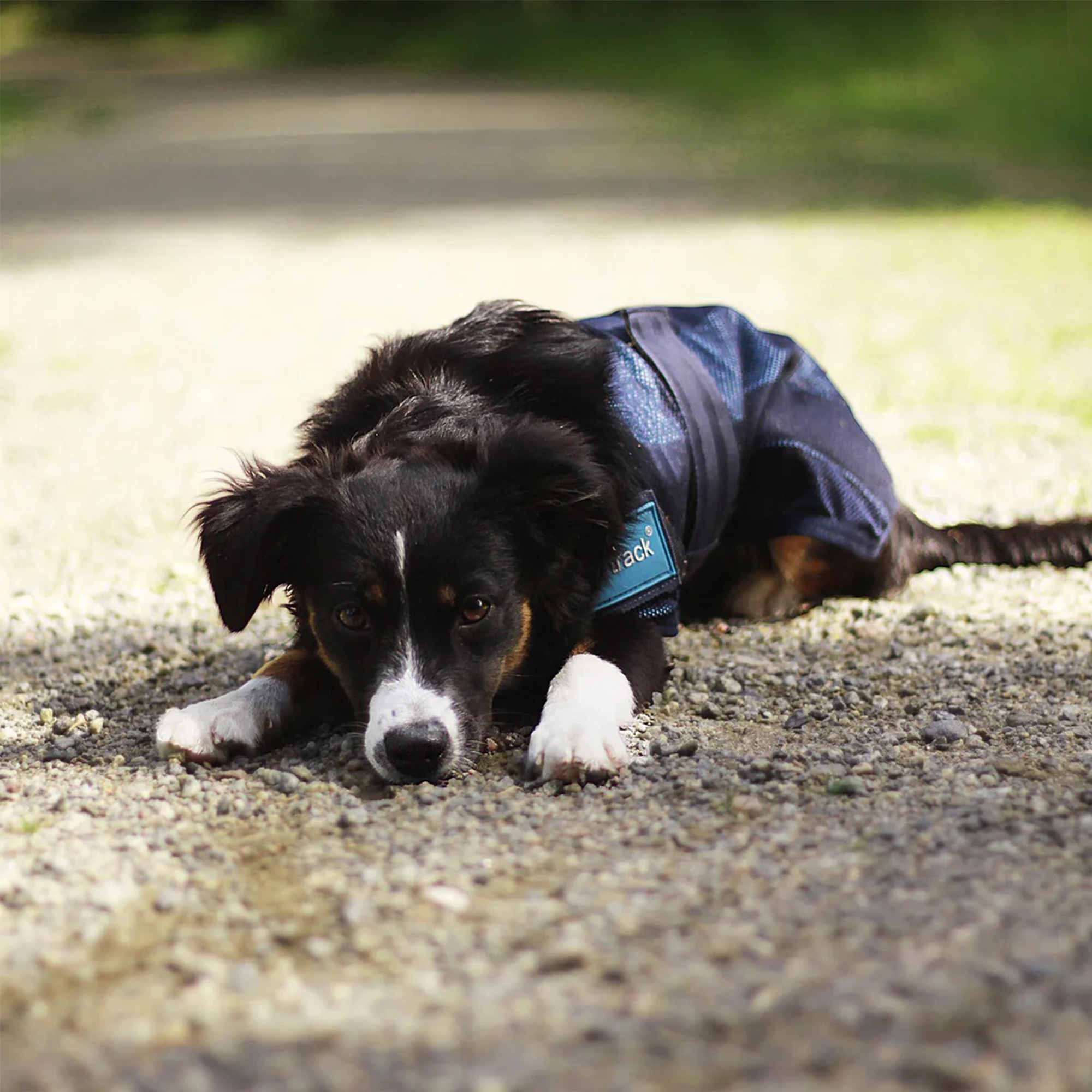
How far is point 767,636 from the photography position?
16.0 feet

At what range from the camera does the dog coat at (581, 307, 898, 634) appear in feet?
14.4

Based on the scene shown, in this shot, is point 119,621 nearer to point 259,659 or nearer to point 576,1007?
point 259,659

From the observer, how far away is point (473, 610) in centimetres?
378

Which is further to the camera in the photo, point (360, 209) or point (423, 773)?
point (360, 209)

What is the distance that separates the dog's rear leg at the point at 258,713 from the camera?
12.6 ft

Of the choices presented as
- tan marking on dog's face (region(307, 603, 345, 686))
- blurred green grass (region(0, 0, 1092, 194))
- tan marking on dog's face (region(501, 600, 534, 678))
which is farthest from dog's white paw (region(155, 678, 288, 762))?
blurred green grass (region(0, 0, 1092, 194))

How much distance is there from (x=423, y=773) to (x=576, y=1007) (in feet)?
3.78

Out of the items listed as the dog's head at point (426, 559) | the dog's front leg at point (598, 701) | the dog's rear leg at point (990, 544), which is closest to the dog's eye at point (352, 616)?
the dog's head at point (426, 559)

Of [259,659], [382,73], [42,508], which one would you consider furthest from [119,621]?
[382,73]

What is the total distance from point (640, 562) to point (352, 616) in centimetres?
85

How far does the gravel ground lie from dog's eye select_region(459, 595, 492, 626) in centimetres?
37

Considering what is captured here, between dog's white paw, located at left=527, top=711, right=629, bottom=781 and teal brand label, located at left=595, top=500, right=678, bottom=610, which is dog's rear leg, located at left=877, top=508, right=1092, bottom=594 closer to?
teal brand label, located at left=595, top=500, right=678, bottom=610

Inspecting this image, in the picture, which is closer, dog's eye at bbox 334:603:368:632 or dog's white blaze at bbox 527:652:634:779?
dog's white blaze at bbox 527:652:634:779

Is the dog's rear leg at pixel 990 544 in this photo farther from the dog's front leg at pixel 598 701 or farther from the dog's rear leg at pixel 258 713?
the dog's rear leg at pixel 258 713
